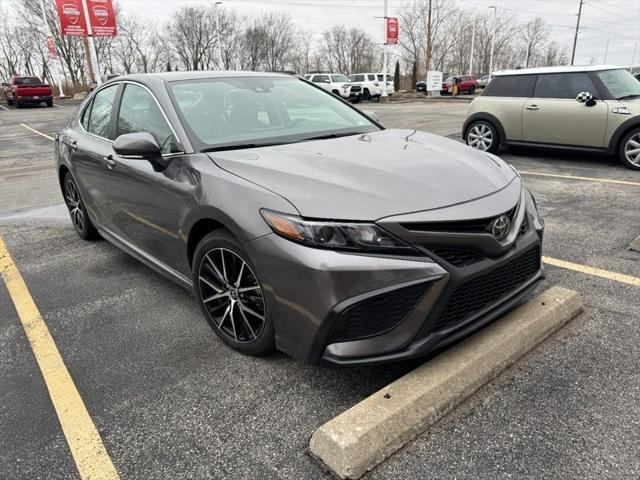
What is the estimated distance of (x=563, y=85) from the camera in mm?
8125

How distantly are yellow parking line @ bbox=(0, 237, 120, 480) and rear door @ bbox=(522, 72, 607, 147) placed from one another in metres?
7.89

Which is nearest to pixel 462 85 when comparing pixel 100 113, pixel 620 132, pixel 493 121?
pixel 493 121

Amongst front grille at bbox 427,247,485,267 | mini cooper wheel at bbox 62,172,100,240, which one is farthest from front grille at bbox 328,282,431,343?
mini cooper wheel at bbox 62,172,100,240

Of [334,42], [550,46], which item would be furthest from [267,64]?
[550,46]

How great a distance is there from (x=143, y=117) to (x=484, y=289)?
2.58 meters

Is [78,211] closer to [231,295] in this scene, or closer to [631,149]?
[231,295]

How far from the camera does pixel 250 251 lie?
2434 mm

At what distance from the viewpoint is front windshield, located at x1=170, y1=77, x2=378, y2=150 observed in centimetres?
314

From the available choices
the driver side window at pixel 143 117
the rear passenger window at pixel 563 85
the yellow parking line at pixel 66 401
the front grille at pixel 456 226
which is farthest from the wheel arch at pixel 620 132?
the yellow parking line at pixel 66 401

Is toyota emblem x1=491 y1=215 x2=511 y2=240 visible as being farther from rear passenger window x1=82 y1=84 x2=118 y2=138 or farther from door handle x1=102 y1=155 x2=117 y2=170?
rear passenger window x1=82 y1=84 x2=118 y2=138

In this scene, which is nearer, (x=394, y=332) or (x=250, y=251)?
(x=394, y=332)

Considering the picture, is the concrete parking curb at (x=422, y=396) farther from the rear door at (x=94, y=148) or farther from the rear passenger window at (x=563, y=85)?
the rear passenger window at (x=563, y=85)

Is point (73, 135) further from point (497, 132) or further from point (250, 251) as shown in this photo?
point (497, 132)

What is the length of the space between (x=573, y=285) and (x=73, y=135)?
15.0ft
